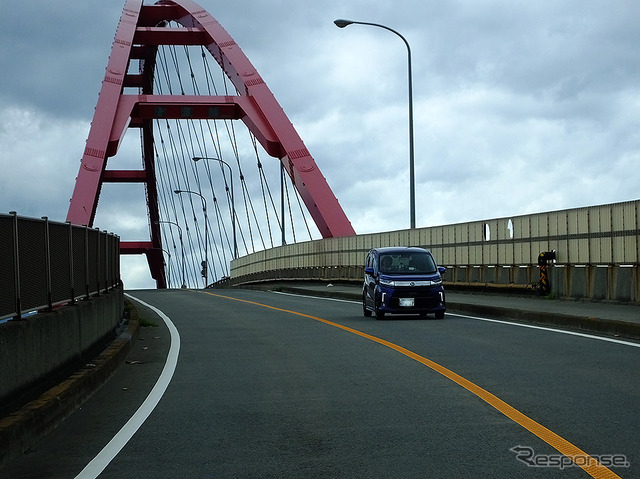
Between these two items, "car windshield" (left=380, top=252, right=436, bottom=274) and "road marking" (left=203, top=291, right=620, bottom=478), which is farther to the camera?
"car windshield" (left=380, top=252, right=436, bottom=274)

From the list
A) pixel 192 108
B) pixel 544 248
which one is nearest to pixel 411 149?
pixel 544 248

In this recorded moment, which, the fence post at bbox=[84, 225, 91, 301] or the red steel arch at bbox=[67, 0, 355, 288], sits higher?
the red steel arch at bbox=[67, 0, 355, 288]

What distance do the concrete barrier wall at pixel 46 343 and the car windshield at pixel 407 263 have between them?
8.77m

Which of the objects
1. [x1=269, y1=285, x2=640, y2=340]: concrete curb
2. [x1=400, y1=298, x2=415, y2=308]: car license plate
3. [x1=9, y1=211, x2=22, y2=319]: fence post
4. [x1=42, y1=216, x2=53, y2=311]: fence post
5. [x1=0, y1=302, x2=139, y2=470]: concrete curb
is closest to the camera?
[x1=0, y1=302, x2=139, y2=470]: concrete curb

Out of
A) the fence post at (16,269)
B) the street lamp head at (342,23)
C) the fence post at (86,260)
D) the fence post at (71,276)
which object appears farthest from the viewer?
the street lamp head at (342,23)

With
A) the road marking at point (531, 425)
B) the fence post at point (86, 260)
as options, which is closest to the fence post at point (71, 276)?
the fence post at point (86, 260)

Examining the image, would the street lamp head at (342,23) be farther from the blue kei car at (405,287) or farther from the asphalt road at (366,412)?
the asphalt road at (366,412)

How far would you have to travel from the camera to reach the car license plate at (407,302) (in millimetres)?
20469

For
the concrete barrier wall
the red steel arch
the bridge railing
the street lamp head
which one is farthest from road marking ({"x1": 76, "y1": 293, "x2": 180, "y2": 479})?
the red steel arch

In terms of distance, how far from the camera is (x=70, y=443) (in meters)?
7.39

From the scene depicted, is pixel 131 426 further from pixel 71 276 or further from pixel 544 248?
pixel 544 248

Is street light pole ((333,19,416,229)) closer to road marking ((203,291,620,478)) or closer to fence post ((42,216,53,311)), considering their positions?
road marking ((203,291,620,478))

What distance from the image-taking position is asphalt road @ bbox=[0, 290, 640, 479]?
635cm

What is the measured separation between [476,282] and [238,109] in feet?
68.0
